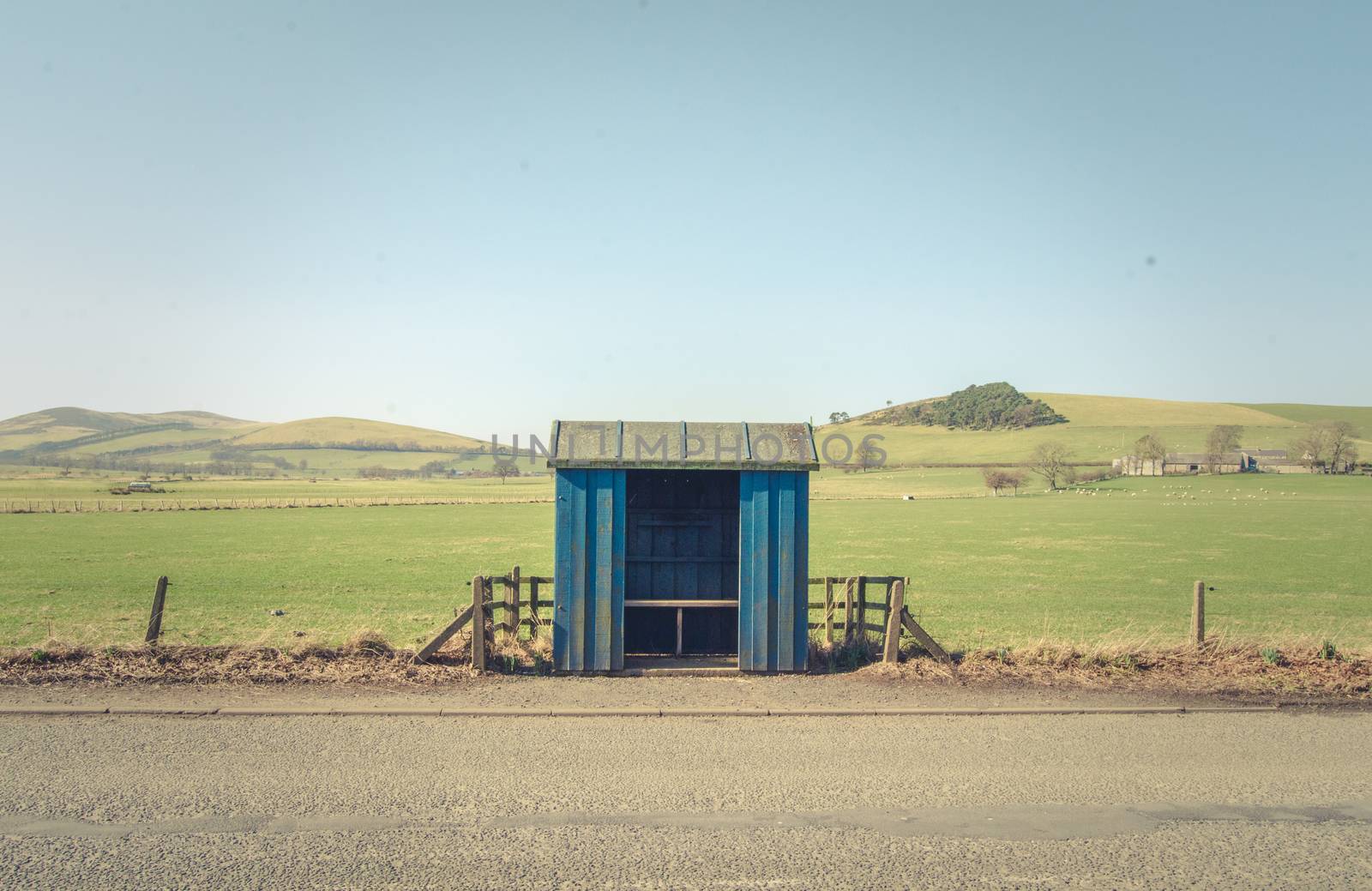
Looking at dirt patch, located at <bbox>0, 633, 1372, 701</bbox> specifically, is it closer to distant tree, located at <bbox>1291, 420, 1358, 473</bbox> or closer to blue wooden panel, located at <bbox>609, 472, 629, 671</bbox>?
blue wooden panel, located at <bbox>609, 472, 629, 671</bbox>

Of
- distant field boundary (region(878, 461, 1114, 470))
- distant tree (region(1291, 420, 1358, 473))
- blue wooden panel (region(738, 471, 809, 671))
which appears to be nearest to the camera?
blue wooden panel (region(738, 471, 809, 671))

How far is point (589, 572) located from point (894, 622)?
4100 millimetres

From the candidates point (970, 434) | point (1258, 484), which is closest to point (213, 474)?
point (970, 434)

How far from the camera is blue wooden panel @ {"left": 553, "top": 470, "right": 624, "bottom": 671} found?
11.5 metres

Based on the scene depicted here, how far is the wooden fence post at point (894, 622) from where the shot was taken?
11500mm

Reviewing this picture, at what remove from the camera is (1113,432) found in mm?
165125

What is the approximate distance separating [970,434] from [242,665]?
184894mm

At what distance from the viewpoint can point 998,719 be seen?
9.56m

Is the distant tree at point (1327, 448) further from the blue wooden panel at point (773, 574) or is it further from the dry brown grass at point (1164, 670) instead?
the blue wooden panel at point (773, 574)

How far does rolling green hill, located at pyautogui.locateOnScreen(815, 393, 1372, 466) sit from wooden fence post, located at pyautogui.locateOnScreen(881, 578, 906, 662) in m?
136

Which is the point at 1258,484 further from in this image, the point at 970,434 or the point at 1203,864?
the point at 1203,864

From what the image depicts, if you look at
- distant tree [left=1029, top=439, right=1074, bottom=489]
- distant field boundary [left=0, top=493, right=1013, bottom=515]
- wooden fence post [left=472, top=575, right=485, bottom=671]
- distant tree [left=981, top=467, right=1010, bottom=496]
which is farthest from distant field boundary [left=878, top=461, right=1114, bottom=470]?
wooden fence post [left=472, top=575, right=485, bottom=671]

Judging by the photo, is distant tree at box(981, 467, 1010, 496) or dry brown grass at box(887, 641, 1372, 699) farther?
distant tree at box(981, 467, 1010, 496)

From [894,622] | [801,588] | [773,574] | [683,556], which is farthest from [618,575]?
[894,622]
